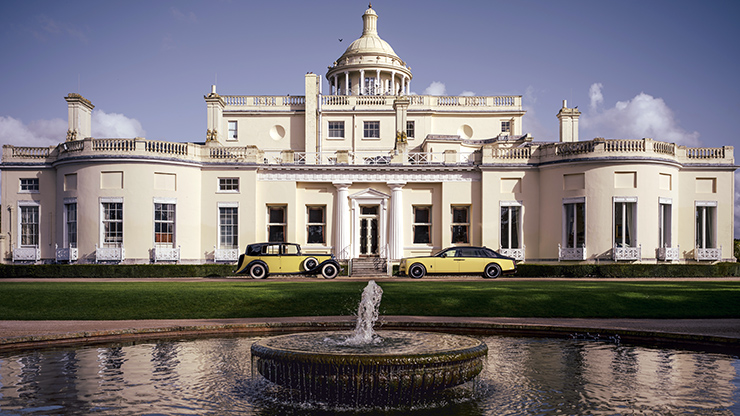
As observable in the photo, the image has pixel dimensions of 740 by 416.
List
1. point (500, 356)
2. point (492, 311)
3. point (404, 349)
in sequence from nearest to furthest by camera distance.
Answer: point (404, 349)
point (500, 356)
point (492, 311)

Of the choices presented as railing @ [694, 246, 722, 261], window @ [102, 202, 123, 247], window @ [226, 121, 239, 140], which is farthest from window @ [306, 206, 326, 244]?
railing @ [694, 246, 722, 261]

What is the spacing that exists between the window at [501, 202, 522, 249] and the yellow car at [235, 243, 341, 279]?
444 inches

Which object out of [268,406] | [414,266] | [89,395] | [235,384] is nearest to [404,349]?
[268,406]

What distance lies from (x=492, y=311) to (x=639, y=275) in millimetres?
15627

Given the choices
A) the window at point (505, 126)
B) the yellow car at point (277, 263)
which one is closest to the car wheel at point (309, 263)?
the yellow car at point (277, 263)

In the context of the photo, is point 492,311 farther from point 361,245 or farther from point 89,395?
point 361,245

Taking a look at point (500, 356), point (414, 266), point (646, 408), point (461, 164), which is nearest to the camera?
point (646, 408)

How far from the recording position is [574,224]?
3222 centimetres

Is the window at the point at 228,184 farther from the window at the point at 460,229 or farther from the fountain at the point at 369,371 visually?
the fountain at the point at 369,371

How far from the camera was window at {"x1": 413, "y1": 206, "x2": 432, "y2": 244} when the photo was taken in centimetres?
3550

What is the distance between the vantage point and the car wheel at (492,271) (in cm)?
2752

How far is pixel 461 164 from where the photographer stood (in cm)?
3481

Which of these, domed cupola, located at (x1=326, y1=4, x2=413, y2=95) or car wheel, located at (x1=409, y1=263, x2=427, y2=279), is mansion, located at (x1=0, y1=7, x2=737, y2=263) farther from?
domed cupola, located at (x1=326, y1=4, x2=413, y2=95)

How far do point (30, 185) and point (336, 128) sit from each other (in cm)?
2026
